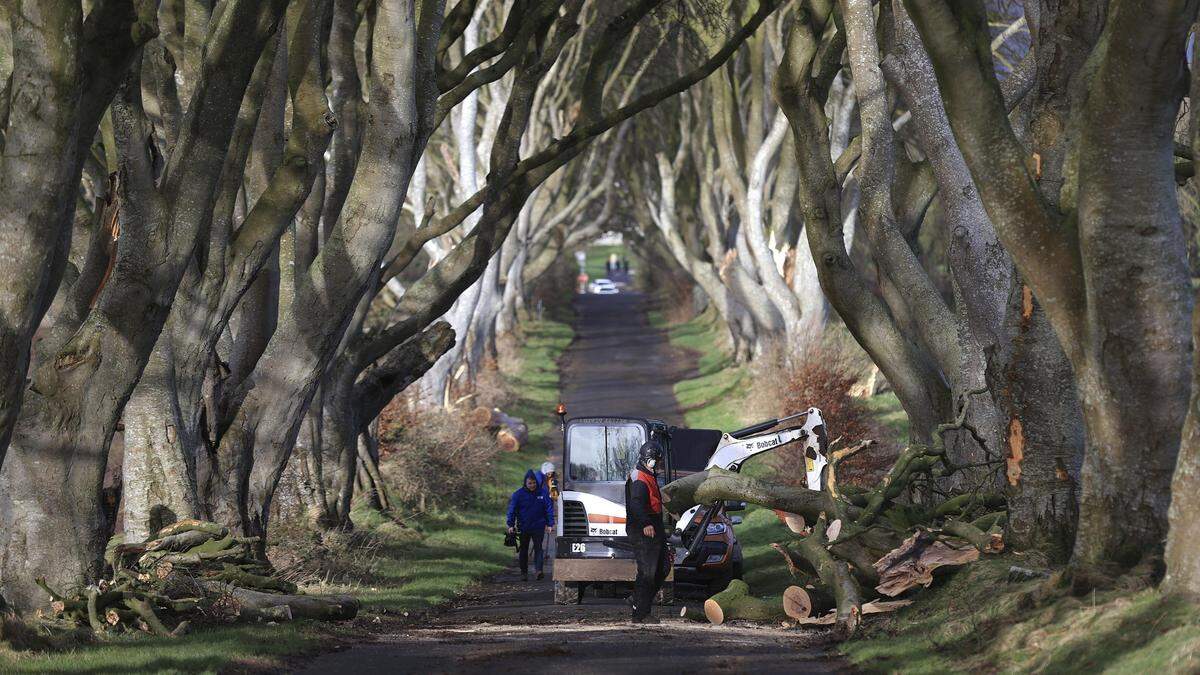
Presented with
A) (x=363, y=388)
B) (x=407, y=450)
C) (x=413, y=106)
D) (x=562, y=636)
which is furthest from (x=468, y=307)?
(x=562, y=636)

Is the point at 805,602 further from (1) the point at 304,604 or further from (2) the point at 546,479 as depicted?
(2) the point at 546,479

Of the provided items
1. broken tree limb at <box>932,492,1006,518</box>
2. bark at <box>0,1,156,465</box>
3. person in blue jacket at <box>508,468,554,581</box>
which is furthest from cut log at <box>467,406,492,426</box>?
bark at <box>0,1,156,465</box>

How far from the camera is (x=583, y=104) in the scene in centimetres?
2083

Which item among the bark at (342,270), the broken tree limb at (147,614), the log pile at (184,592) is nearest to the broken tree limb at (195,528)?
the log pile at (184,592)

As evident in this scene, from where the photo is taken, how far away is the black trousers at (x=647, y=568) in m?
15.9

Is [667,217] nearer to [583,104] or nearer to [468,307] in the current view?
[468,307]

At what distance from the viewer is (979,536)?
13.3m

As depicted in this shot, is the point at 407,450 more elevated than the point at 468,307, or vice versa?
the point at 468,307

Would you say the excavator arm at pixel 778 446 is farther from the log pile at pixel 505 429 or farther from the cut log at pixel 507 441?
the cut log at pixel 507 441

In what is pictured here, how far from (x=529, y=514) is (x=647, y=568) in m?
5.68

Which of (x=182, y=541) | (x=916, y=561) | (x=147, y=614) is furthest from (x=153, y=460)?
(x=916, y=561)

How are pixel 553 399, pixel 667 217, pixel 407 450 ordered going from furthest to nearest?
pixel 667 217 < pixel 553 399 < pixel 407 450

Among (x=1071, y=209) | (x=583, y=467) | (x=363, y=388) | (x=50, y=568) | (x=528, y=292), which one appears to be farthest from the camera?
(x=528, y=292)

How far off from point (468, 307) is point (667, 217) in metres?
18.4
